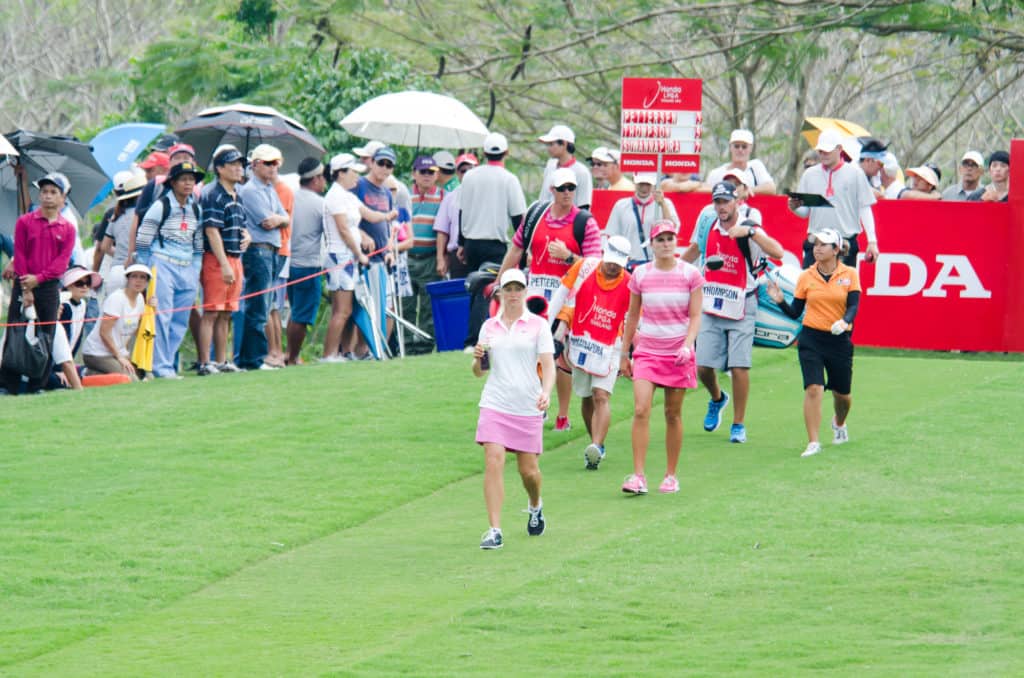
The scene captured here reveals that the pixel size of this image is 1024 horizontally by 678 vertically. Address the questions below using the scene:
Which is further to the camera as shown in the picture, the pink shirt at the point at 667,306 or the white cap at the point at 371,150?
the white cap at the point at 371,150

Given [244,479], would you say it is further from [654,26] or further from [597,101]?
[654,26]

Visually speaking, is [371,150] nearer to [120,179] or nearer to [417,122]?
[417,122]

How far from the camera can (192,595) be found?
10438mm

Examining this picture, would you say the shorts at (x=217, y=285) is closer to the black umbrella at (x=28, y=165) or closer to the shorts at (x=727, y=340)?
the black umbrella at (x=28, y=165)

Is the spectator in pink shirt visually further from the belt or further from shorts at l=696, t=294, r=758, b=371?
shorts at l=696, t=294, r=758, b=371

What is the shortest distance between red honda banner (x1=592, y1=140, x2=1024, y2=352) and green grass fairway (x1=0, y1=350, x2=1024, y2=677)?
325 centimetres

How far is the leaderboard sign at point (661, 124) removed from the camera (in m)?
16.9

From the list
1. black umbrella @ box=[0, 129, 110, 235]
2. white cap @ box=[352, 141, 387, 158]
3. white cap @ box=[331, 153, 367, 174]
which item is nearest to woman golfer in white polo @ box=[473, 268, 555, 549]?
white cap @ box=[331, 153, 367, 174]

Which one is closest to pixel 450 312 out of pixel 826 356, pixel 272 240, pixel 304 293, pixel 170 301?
pixel 304 293

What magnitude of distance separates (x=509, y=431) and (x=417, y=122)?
9519 mm

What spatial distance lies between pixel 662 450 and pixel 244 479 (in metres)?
3.70

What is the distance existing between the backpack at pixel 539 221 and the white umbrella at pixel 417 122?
5730mm

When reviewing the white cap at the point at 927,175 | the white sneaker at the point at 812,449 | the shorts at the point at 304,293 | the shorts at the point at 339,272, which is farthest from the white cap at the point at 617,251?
the white cap at the point at 927,175

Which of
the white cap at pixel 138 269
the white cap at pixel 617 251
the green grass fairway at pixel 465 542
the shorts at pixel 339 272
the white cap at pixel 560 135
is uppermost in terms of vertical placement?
the white cap at pixel 560 135
